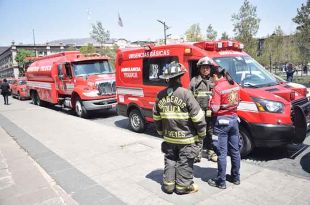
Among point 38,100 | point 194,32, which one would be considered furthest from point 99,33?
point 38,100

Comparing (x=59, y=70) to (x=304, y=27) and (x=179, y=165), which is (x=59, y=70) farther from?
(x=304, y=27)

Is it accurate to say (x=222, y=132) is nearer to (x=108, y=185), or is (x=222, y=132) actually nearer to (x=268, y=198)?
(x=268, y=198)

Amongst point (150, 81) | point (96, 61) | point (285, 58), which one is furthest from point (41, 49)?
point (150, 81)

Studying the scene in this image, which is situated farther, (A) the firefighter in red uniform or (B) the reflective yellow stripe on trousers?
(A) the firefighter in red uniform

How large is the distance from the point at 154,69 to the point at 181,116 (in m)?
3.81

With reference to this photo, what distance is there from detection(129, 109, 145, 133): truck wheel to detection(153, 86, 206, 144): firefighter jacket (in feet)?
14.1

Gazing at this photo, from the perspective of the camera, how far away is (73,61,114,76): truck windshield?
1303 cm

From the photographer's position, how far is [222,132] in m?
4.64

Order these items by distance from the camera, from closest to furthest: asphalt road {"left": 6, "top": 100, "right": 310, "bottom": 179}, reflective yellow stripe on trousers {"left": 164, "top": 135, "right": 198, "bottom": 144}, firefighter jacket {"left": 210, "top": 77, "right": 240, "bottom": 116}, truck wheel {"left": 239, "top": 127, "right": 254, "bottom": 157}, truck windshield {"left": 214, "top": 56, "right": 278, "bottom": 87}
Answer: reflective yellow stripe on trousers {"left": 164, "top": 135, "right": 198, "bottom": 144}
firefighter jacket {"left": 210, "top": 77, "right": 240, "bottom": 116}
asphalt road {"left": 6, "top": 100, "right": 310, "bottom": 179}
truck wheel {"left": 239, "top": 127, "right": 254, "bottom": 157}
truck windshield {"left": 214, "top": 56, "right": 278, "bottom": 87}

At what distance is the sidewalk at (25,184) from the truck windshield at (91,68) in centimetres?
629

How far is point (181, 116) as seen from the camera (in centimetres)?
439

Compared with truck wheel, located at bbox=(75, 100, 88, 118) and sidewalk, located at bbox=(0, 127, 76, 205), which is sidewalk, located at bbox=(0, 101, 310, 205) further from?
truck wheel, located at bbox=(75, 100, 88, 118)

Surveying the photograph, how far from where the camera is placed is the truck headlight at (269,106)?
5676 millimetres

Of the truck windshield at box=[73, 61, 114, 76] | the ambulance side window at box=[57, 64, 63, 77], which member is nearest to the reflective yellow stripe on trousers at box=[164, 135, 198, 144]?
the truck windshield at box=[73, 61, 114, 76]
